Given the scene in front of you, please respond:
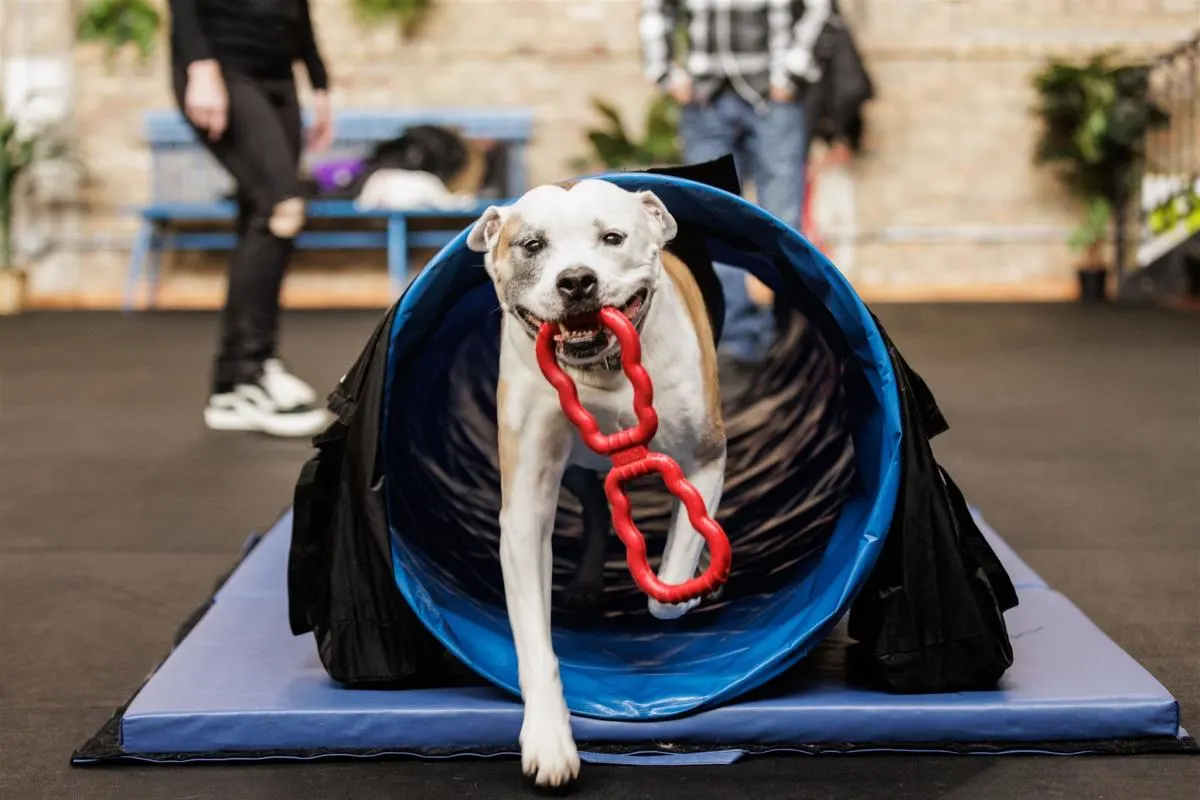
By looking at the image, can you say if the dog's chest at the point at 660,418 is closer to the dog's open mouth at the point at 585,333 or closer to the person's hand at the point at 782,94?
the dog's open mouth at the point at 585,333

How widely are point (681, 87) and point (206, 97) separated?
A: 187 centimetres

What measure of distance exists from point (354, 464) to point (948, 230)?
283 inches

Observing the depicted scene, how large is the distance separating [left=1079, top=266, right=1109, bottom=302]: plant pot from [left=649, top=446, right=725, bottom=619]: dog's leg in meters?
6.72

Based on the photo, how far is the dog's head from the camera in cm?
172

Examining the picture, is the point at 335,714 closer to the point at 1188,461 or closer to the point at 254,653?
the point at 254,653

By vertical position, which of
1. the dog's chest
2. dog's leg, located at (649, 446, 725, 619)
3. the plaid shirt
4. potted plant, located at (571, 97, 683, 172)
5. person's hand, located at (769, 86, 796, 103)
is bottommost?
dog's leg, located at (649, 446, 725, 619)

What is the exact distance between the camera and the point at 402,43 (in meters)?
8.45

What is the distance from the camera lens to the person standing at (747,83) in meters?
5.02

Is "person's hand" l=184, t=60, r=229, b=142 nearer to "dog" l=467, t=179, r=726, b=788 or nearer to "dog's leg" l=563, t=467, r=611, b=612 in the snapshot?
"dog's leg" l=563, t=467, r=611, b=612

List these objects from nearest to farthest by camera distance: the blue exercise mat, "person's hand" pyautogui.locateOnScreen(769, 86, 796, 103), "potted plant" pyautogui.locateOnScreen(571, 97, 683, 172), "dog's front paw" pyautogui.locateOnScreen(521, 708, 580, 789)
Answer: "dog's front paw" pyautogui.locateOnScreen(521, 708, 580, 789) < the blue exercise mat < "person's hand" pyautogui.locateOnScreen(769, 86, 796, 103) < "potted plant" pyautogui.locateOnScreen(571, 97, 683, 172)

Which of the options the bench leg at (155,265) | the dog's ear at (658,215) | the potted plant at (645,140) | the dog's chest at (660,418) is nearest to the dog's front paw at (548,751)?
the dog's chest at (660,418)

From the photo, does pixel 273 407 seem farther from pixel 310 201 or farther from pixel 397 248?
pixel 310 201

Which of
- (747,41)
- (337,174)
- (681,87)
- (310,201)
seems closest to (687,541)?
(681,87)

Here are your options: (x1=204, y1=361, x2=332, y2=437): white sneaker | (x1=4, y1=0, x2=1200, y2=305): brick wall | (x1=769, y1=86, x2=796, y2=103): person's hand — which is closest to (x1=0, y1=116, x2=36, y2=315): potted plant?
(x1=4, y1=0, x2=1200, y2=305): brick wall
